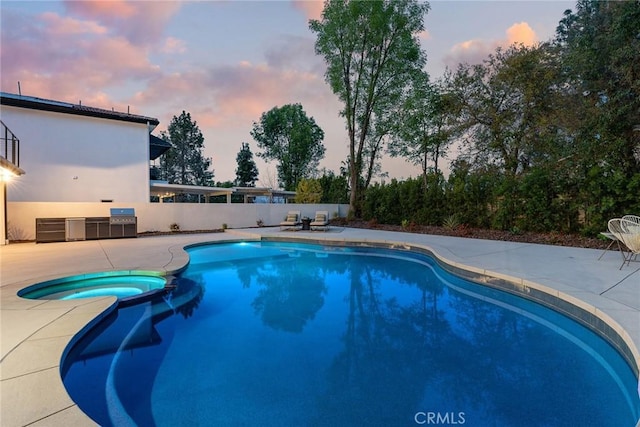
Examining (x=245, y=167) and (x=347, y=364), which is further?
(x=245, y=167)

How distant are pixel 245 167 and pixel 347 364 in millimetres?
35074

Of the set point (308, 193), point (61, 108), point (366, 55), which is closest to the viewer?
point (61, 108)

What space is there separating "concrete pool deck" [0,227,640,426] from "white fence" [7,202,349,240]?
1.26 metres

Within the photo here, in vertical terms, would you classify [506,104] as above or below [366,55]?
below

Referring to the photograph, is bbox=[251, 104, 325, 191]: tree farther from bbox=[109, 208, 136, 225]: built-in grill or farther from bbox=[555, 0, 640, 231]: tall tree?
bbox=[555, 0, 640, 231]: tall tree

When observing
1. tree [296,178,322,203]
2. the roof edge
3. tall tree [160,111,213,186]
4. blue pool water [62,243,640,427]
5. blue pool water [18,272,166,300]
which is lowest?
blue pool water [62,243,640,427]

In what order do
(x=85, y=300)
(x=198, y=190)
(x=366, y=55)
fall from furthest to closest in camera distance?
(x=198, y=190) → (x=366, y=55) → (x=85, y=300)

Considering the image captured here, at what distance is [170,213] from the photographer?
13.0 meters

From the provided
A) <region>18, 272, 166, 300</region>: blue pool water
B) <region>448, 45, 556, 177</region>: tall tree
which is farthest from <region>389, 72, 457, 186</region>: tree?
<region>18, 272, 166, 300</region>: blue pool water

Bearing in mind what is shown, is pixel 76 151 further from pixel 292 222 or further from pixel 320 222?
pixel 320 222

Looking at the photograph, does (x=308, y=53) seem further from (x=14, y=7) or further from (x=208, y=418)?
(x=208, y=418)

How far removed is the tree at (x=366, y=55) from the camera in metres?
16.1

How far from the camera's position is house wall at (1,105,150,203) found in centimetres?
1246

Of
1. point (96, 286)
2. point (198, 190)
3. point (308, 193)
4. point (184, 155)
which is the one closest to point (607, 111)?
point (96, 286)
